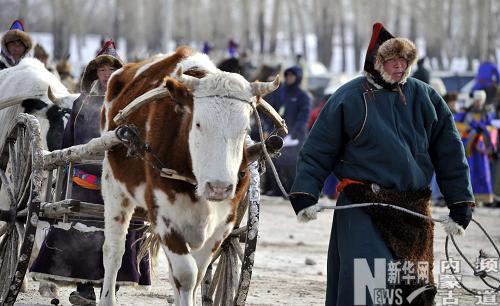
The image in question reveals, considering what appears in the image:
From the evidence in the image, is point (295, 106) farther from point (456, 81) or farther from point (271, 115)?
point (456, 81)

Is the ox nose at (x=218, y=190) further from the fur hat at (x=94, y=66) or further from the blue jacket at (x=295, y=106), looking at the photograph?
the blue jacket at (x=295, y=106)

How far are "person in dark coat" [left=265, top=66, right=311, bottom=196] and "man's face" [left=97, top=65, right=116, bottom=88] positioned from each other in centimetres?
936

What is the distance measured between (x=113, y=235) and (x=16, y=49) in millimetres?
3173

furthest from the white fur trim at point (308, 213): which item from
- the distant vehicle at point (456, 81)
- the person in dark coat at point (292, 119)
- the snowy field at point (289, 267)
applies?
the distant vehicle at point (456, 81)

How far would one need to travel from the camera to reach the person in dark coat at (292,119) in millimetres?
18312

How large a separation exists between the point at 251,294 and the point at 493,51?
38258 millimetres

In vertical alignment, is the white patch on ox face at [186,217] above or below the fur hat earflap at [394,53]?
below

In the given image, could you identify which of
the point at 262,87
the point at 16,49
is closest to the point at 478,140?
the point at 16,49

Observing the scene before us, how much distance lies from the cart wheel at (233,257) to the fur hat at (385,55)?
4.02 feet

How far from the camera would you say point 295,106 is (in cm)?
1859

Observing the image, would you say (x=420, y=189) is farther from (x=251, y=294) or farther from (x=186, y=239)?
(x=251, y=294)

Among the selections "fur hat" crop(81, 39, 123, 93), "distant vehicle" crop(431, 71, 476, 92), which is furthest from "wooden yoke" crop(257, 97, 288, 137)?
"distant vehicle" crop(431, 71, 476, 92)

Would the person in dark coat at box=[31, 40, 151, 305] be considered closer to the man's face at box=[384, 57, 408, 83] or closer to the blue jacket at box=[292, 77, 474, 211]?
the blue jacket at box=[292, 77, 474, 211]

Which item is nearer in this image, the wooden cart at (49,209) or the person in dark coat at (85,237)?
the wooden cart at (49,209)
